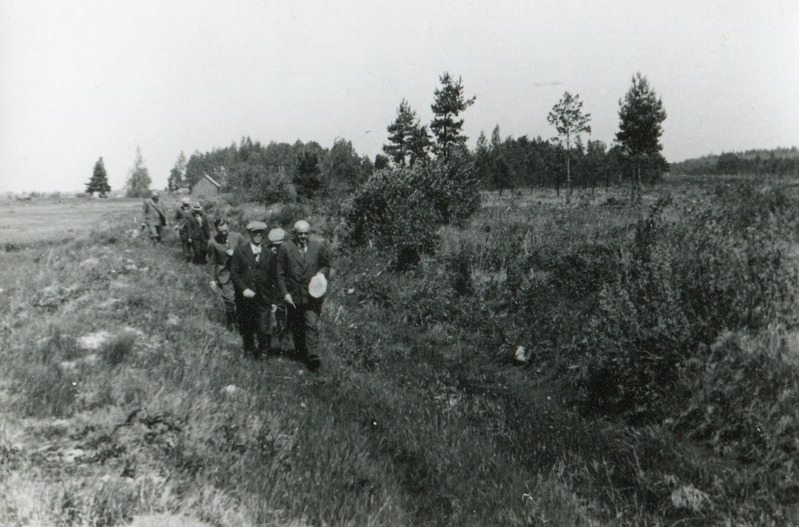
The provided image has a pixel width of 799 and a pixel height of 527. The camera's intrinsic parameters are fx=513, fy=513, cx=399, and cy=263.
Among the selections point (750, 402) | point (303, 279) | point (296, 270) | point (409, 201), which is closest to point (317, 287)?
point (303, 279)

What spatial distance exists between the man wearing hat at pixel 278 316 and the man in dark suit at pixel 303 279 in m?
0.28

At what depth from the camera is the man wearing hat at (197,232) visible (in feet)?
42.2

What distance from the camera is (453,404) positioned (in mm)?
6223

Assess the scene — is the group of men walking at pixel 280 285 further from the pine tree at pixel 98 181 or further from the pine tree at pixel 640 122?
the pine tree at pixel 98 181

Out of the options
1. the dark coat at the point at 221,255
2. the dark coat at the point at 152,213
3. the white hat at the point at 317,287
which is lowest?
the white hat at the point at 317,287

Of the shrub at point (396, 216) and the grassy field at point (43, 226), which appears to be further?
the grassy field at point (43, 226)

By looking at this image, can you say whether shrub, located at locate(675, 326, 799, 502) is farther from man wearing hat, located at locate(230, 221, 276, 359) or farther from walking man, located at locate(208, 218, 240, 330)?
walking man, located at locate(208, 218, 240, 330)

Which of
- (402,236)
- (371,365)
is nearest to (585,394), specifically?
(371,365)

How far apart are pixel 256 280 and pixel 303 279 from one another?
68 cm

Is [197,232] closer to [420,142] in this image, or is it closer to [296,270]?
[296,270]

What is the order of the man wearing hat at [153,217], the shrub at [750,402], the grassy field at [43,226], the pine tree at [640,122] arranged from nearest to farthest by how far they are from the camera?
the shrub at [750,402], the man wearing hat at [153,217], the grassy field at [43,226], the pine tree at [640,122]

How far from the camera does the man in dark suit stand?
21.7ft

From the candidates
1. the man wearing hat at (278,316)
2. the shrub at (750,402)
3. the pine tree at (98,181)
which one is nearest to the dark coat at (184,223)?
the man wearing hat at (278,316)

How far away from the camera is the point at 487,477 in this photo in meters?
4.34
